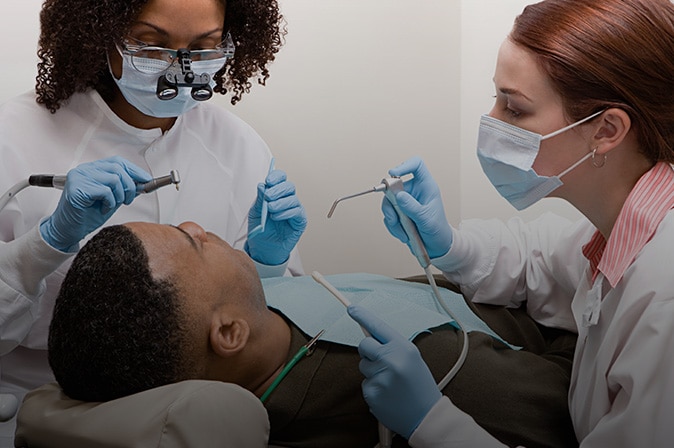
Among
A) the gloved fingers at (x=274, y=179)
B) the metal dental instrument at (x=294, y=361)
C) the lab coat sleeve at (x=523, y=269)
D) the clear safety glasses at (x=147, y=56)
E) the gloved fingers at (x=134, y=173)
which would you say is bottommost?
the lab coat sleeve at (x=523, y=269)

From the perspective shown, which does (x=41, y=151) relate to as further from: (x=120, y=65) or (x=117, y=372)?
(x=117, y=372)

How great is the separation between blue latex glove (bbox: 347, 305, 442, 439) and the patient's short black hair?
0.34 m

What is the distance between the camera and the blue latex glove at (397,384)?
1.46 meters

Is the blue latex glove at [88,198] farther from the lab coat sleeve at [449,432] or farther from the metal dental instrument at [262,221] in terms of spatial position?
the lab coat sleeve at [449,432]

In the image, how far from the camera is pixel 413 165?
6.44 feet

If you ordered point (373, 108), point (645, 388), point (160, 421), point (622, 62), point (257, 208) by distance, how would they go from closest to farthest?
point (160, 421)
point (645, 388)
point (622, 62)
point (257, 208)
point (373, 108)

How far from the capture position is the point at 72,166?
1.94m

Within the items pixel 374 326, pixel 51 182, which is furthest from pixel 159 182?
pixel 374 326

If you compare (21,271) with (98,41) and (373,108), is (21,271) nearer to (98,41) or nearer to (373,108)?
(98,41)

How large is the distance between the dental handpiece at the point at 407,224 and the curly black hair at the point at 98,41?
1.99 ft

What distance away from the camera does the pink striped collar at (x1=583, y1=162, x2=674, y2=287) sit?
1484 millimetres

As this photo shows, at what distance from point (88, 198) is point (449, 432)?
88 centimetres

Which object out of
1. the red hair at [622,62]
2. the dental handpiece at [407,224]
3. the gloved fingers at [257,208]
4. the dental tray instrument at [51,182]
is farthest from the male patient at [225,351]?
the red hair at [622,62]

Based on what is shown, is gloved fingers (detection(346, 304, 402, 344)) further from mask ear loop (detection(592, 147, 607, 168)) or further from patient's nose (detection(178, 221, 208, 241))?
mask ear loop (detection(592, 147, 607, 168))
